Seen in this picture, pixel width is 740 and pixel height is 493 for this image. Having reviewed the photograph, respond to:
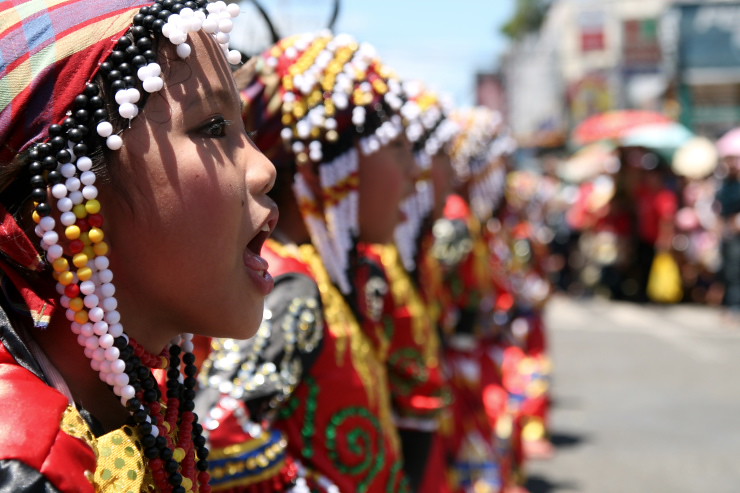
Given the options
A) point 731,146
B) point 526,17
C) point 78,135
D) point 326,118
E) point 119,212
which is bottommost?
point 526,17

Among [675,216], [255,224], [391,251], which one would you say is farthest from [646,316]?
[255,224]

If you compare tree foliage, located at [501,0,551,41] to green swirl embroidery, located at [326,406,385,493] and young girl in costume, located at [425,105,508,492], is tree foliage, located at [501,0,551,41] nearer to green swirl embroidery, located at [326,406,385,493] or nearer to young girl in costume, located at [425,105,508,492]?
young girl in costume, located at [425,105,508,492]

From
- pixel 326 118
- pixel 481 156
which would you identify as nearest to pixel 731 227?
pixel 481 156

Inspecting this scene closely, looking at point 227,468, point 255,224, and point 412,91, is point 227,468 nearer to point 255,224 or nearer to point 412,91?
point 255,224

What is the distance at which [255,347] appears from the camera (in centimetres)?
217

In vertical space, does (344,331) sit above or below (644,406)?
above

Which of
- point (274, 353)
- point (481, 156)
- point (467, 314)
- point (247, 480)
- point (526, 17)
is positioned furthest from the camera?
point (526, 17)

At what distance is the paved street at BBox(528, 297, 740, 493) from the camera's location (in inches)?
258

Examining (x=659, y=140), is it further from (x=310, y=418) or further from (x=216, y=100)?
(x=216, y=100)

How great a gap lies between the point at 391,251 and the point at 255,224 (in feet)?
7.99

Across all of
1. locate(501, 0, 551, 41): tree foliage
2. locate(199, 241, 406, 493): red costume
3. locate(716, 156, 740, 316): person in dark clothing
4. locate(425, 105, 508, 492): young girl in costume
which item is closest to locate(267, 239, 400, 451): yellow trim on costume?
locate(199, 241, 406, 493): red costume

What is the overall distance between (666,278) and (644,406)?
6.04 m

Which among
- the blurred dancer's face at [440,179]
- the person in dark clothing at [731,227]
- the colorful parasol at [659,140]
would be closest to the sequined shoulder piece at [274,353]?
the blurred dancer's face at [440,179]

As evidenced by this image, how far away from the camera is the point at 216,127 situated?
1472mm
